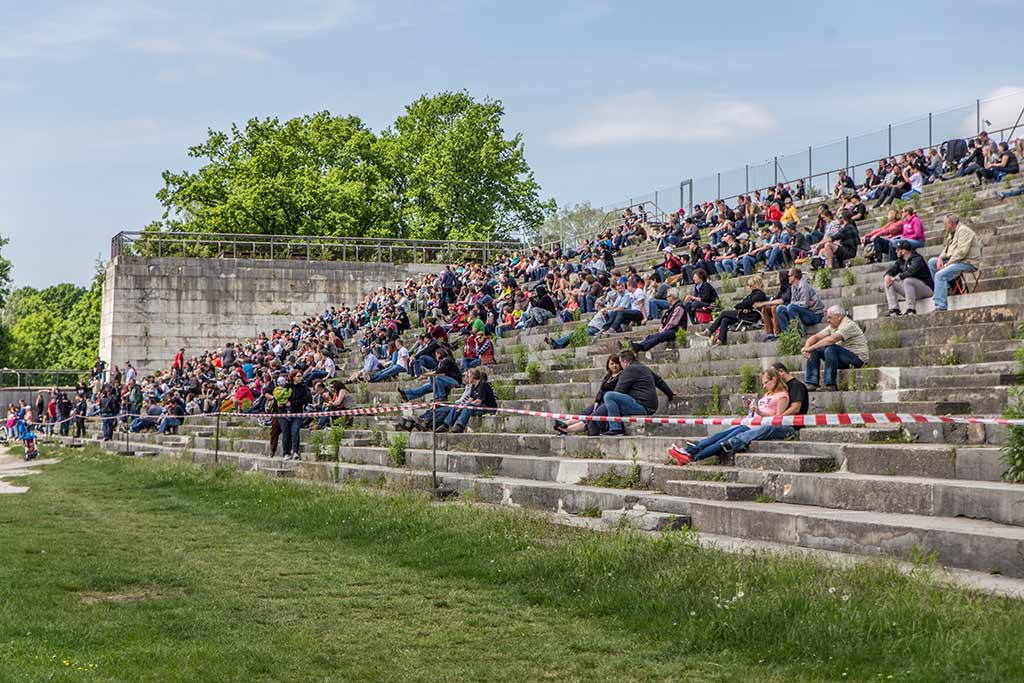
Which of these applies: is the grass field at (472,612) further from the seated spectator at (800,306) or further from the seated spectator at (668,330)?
the seated spectator at (668,330)

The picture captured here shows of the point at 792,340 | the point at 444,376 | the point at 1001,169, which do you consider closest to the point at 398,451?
the point at 444,376

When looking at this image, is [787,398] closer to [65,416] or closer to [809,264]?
[809,264]

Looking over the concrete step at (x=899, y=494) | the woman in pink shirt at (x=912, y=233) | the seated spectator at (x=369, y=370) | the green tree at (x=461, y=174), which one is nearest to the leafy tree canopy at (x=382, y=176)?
the green tree at (x=461, y=174)

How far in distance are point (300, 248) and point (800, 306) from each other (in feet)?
107

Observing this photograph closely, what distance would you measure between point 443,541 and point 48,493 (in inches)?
393

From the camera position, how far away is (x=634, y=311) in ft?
69.7

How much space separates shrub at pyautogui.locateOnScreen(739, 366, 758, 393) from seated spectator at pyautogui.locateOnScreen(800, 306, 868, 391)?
1.13 metres

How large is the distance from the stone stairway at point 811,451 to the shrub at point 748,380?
0.10 ft

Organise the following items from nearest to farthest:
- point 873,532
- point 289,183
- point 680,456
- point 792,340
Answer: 1. point 873,532
2. point 680,456
3. point 792,340
4. point 289,183

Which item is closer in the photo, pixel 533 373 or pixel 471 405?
pixel 471 405

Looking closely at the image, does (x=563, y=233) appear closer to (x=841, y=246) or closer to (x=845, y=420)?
(x=841, y=246)

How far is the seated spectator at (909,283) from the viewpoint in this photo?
15688mm

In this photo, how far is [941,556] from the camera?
811 cm

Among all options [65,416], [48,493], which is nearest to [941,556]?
[48,493]
